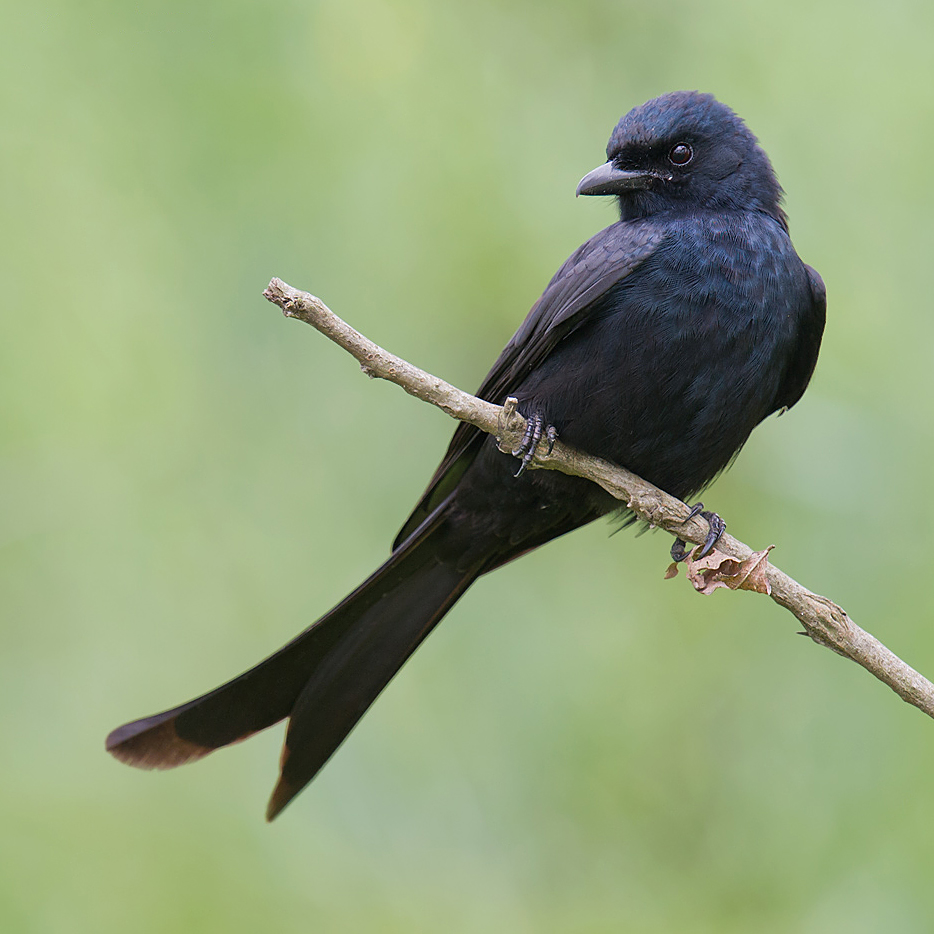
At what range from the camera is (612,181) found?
3615 mm

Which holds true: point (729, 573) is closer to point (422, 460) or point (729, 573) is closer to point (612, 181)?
point (612, 181)

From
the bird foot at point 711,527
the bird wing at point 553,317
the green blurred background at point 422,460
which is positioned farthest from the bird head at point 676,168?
the bird foot at point 711,527

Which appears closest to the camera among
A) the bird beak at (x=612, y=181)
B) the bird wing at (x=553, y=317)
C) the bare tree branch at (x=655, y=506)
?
the bare tree branch at (x=655, y=506)

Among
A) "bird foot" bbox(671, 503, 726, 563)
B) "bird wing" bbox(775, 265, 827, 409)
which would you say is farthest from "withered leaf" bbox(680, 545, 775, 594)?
"bird wing" bbox(775, 265, 827, 409)

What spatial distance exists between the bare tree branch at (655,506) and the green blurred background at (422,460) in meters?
0.98

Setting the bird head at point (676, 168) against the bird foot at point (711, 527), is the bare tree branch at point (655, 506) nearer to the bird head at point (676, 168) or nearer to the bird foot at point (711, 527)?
the bird foot at point (711, 527)

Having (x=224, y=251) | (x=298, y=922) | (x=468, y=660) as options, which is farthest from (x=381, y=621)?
(x=224, y=251)

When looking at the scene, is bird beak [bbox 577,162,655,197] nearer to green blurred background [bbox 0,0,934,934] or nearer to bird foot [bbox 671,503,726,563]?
Answer: green blurred background [bbox 0,0,934,934]

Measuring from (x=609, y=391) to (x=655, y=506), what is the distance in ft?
1.16

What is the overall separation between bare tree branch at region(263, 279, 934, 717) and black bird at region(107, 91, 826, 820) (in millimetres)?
117

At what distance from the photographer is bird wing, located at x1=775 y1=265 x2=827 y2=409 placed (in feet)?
11.9

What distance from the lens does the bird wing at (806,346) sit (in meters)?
3.62

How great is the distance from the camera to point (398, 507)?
13.6 ft

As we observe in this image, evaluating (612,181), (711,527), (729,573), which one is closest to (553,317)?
(612,181)
